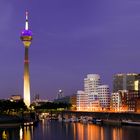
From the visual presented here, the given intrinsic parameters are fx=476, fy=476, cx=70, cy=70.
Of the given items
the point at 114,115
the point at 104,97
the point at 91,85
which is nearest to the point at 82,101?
the point at 91,85

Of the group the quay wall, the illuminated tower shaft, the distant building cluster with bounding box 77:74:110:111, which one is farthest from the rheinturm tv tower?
the distant building cluster with bounding box 77:74:110:111

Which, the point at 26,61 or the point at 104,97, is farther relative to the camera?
the point at 104,97

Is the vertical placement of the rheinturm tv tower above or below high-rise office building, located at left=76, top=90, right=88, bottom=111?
above

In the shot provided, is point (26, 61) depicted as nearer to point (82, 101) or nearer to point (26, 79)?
point (26, 79)

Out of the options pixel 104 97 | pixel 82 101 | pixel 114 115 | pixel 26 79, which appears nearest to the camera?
pixel 114 115

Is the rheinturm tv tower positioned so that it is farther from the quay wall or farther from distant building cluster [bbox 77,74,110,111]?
distant building cluster [bbox 77,74,110,111]

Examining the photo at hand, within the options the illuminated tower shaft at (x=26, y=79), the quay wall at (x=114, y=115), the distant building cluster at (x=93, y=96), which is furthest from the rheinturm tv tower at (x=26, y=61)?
the distant building cluster at (x=93, y=96)

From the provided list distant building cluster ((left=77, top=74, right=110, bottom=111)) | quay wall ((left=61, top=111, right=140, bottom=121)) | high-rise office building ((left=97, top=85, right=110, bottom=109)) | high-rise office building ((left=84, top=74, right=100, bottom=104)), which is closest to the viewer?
quay wall ((left=61, top=111, right=140, bottom=121))

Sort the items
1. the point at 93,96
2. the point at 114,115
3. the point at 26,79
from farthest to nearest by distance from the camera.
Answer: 1. the point at 93,96
2. the point at 26,79
3. the point at 114,115

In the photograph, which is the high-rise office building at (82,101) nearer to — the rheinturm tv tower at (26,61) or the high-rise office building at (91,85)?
the high-rise office building at (91,85)

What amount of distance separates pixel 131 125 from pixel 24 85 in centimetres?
5990

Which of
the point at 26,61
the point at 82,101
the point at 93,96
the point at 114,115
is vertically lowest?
the point at 114,115

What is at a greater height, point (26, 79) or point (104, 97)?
point (26, 79)

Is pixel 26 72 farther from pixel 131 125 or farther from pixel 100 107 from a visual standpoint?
pixel 131 125
